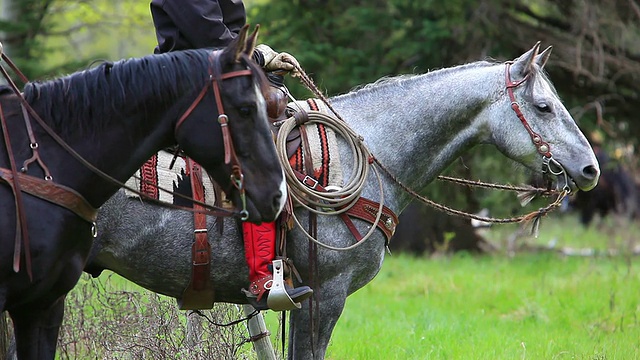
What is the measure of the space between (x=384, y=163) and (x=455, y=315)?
12.1 feet

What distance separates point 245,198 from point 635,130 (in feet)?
32.7

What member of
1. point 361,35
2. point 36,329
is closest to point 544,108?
point 36,329

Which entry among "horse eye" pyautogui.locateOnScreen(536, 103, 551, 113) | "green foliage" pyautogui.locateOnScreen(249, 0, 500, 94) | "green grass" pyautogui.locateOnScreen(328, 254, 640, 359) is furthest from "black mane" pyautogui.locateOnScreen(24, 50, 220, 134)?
"green foliage" pyautogui.locateOnScreen(249, 0, 500, 94)

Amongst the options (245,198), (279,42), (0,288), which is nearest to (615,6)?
(279,42)

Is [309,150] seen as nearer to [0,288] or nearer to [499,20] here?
[0,288]

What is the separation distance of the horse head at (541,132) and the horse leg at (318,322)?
4.24 ft

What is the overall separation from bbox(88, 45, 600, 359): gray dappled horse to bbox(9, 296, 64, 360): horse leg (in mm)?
690

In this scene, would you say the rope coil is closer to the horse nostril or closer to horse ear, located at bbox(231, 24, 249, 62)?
horse ear, located at bbox(231, 24, 249, 62)

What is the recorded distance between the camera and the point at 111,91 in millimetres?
3531

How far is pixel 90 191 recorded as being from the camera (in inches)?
141

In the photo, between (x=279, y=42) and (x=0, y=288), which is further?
(x=279, y=42)

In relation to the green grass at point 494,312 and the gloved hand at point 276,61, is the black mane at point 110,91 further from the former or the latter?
the green grass at point 494,312

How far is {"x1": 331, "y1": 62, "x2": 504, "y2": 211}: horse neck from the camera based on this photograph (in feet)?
15.9

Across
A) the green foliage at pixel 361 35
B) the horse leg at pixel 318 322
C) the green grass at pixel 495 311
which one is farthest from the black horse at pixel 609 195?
the horse leg at pixel 318 322
